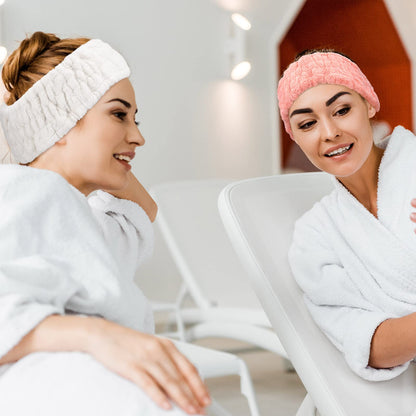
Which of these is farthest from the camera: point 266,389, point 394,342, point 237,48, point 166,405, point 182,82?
point 237,48

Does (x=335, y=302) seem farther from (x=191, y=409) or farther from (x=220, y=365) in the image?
(x=191, y=409)

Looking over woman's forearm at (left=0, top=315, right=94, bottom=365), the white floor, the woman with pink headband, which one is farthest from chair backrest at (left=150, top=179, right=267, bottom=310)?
woman's forearm at (left=0, top=315, right=94, bottom=365)

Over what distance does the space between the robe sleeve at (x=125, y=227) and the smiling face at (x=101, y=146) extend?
118mm

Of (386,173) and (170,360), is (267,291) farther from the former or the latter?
(170,360)

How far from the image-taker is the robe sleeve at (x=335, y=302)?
1.24 metres

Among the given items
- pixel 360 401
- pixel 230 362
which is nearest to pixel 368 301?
pixel 360 401

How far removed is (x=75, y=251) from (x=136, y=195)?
0.45 m

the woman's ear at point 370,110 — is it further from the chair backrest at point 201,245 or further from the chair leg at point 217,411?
the chair backrest at point 201,245

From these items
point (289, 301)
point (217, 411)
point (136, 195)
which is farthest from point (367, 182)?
point (217, 411)

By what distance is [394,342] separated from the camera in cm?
119

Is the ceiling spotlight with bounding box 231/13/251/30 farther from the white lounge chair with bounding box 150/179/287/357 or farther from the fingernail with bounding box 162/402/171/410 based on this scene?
the fingernail with bounding box 162/402/171/410

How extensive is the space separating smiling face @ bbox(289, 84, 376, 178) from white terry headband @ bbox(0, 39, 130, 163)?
399 millimetres

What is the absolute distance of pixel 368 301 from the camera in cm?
130

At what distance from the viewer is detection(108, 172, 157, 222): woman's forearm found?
129cm
